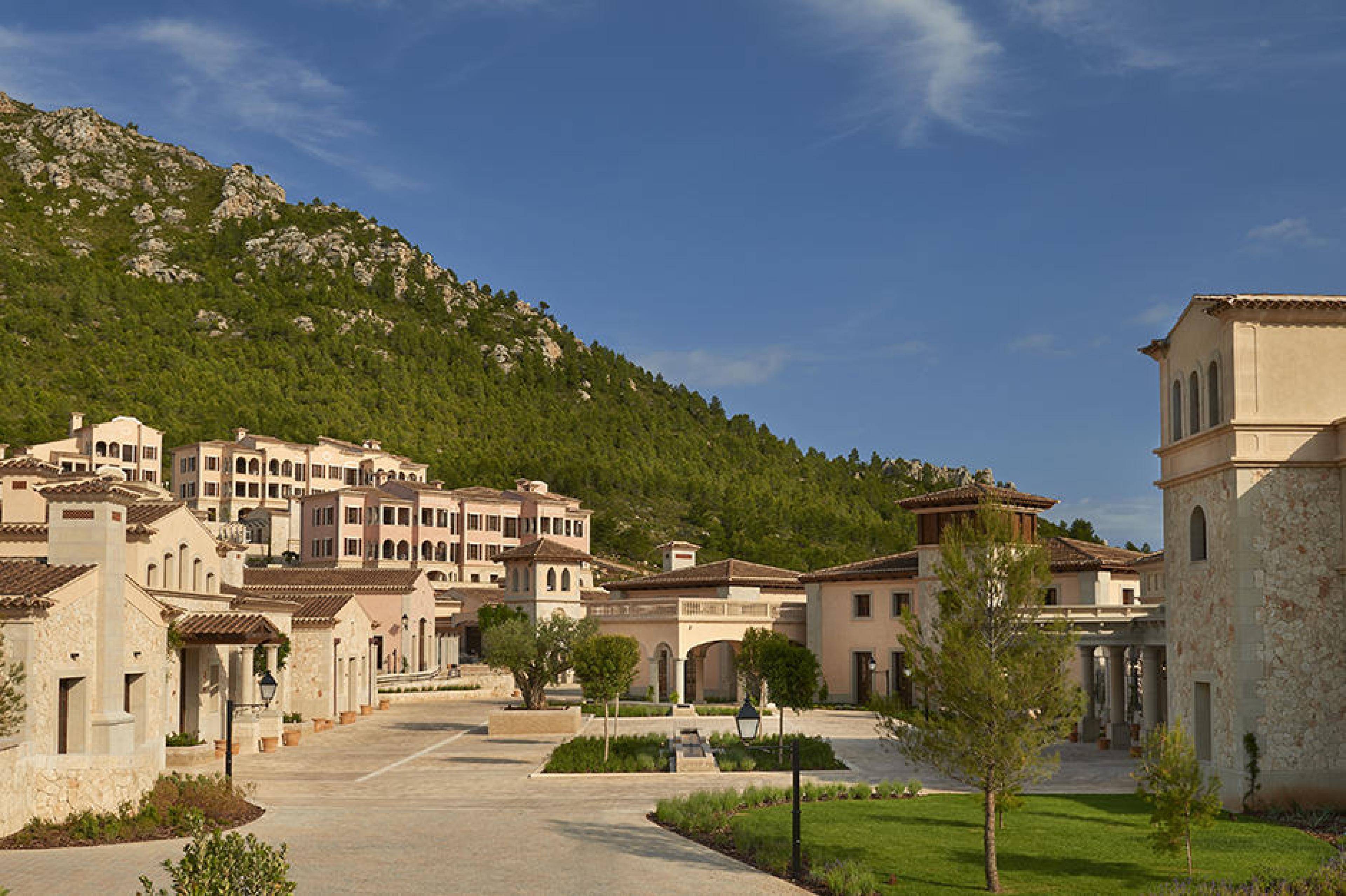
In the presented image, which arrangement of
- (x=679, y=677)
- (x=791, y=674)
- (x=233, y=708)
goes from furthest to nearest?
1. (x=679, y=677)
2. (x=791, y=674)
3. (x=233, y=708)

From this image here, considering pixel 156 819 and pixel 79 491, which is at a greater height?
pixel 79 491

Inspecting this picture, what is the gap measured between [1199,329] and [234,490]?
357ft

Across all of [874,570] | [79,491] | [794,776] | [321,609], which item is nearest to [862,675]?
[874,570]

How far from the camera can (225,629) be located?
3516 centimetres

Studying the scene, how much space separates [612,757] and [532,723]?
1062cm

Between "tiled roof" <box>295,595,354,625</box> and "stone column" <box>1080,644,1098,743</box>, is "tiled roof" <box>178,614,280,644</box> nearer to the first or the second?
"tiled roof" <box>295,595,354,625</box>

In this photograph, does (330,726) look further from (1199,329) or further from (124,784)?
(1199,329)

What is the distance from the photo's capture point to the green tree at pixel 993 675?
1773 cm

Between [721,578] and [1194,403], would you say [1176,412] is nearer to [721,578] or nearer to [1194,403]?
[1194,403]

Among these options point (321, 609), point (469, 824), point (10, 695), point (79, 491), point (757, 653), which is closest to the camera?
point (10, 695)

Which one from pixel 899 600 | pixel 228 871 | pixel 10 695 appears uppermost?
pixel 899 600

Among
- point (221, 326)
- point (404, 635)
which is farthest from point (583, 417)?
point (404, 635)

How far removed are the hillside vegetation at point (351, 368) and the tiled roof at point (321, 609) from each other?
5445cm

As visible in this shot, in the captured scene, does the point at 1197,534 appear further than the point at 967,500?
No
